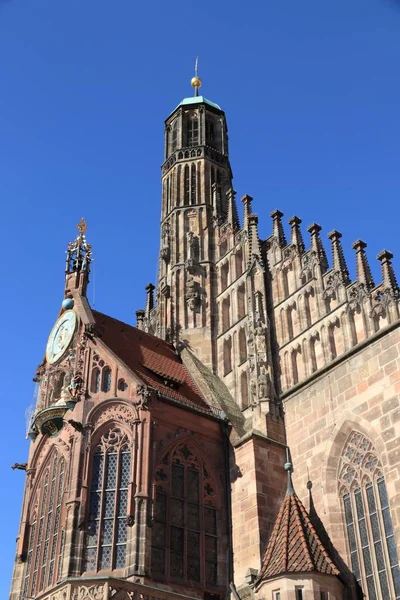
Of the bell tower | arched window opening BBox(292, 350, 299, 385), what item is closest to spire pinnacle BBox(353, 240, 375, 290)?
arched window opening BBox(292, 350, 299, 385)

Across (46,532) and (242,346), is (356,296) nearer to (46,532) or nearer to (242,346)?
(242,346)

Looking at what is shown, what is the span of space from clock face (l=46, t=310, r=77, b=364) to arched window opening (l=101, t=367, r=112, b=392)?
2.50 meters

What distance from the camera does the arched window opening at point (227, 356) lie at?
28.5 metres

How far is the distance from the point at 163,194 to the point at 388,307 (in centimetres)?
1553

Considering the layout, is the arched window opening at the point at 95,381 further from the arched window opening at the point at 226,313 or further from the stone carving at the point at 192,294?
the stone carving at the point at 192,294

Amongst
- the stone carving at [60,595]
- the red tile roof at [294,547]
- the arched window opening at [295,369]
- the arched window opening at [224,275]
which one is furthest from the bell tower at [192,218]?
the stone carving at [60,595]

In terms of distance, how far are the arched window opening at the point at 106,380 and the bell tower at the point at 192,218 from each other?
518cm

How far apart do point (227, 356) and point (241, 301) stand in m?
2.12

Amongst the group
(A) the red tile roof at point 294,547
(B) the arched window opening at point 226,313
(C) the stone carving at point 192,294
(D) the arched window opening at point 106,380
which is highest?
(C) the stone carving at point 192,294

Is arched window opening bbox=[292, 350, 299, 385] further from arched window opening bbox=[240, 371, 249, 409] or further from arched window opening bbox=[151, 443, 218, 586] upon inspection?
arched window opening bbox=[151, 443, 218, 586]

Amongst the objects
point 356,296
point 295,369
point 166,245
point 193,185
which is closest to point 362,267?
point 356,296

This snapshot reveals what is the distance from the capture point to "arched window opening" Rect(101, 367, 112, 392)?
24484 millimetres

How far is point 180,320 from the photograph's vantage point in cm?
3073

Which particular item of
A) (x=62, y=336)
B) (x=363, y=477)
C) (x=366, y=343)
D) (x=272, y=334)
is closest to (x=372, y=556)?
(x=363, y=477)
